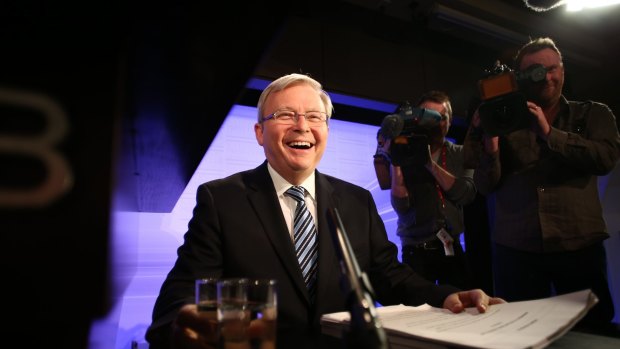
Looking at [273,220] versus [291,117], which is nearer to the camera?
[273,220]

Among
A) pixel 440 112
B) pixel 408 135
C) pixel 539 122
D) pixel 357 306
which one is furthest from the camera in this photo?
pixel 440 112

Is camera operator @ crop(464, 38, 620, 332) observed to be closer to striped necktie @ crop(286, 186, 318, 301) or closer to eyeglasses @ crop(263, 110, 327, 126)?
eyeglasses @ crop(263, 110, 327, 126)

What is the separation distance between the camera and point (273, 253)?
989 mm

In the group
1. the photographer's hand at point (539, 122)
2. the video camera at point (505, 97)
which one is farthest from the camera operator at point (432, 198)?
the photographer's hand at point (539, 122)

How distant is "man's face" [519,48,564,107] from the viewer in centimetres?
171

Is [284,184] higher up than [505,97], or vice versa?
[505,97]

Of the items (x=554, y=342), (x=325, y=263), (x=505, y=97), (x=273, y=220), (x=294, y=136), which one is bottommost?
(x=554, y=342)

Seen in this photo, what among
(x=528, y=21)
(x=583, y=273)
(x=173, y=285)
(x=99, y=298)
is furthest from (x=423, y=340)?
(x=528, y=21)

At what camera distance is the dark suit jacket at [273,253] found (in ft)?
2.95

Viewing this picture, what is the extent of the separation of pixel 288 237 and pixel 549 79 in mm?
1490

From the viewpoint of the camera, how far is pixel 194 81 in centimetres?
40

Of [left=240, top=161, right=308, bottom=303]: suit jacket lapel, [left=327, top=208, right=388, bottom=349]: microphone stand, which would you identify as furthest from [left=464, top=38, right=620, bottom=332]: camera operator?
[left=327, top=208, right=388, bottom=349]: microphone stand

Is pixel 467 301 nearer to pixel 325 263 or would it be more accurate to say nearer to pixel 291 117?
pixel 325 263

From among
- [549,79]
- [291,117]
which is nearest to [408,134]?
[549,79]
